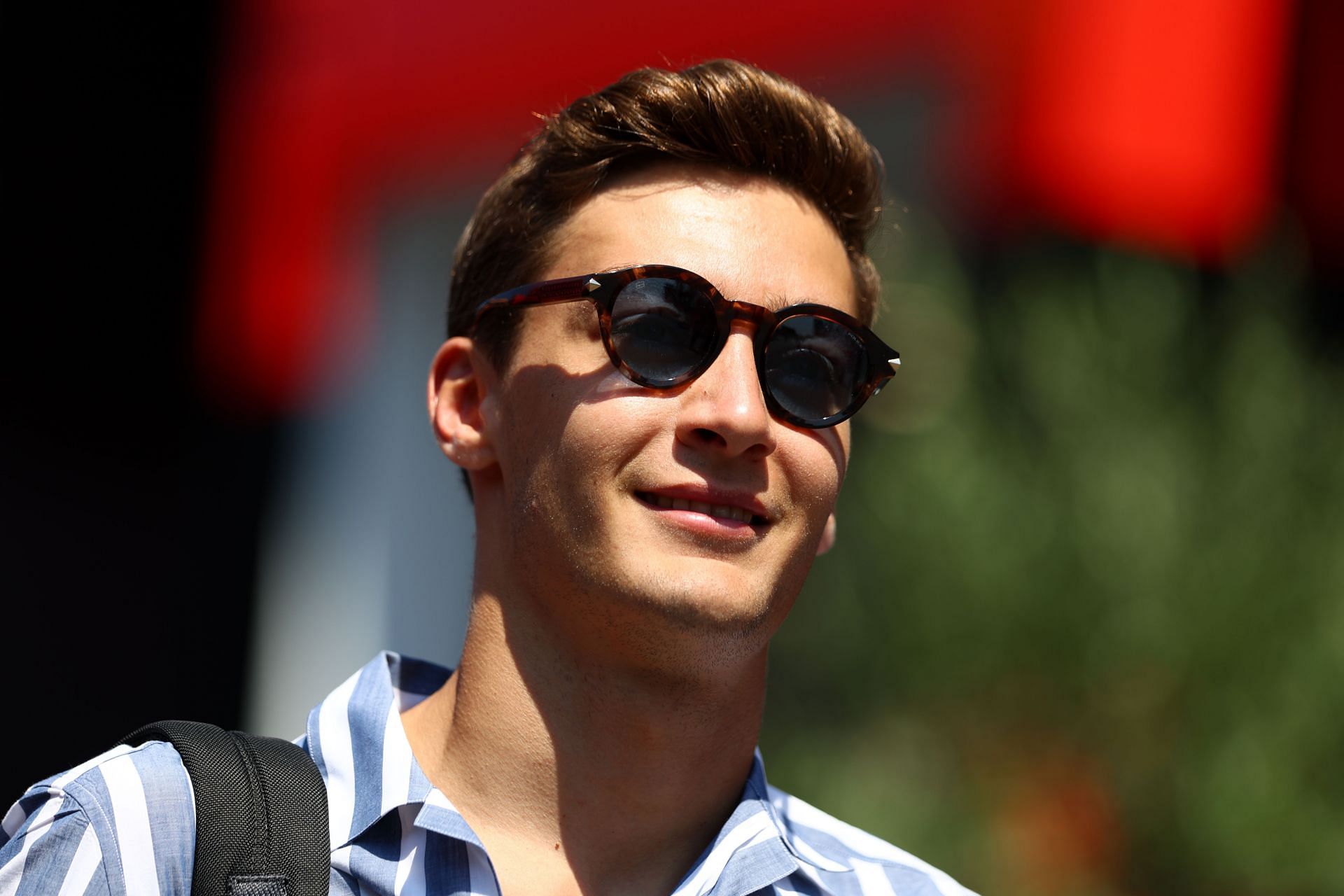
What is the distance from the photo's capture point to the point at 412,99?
7.26 m

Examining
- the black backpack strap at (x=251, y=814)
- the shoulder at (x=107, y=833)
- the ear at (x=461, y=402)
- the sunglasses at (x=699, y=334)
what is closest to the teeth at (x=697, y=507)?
the sunglasses at (x=699, y=334)

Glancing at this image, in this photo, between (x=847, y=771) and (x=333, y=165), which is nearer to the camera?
(x=847, y=771)

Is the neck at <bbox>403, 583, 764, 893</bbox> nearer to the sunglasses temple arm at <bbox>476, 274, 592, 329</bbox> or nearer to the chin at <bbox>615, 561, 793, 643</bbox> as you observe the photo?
the chin at <bbox>615, 561, 793, 643</bbox>

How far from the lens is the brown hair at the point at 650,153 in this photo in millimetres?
2533

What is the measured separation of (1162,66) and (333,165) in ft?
14.0

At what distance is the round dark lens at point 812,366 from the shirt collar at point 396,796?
66 cm

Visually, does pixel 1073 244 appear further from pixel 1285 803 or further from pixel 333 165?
pixel 333 165

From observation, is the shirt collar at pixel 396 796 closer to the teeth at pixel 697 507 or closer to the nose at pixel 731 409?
the teeth at pixel 697 507

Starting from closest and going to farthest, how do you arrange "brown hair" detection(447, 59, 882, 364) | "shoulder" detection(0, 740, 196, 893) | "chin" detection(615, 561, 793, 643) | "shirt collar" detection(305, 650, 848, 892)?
"shoulder" detection(0, 740, 196, 893), "shirt collar" detection(305, 650, 848, 892), "chin" detection(615, 561, 793, 643), "brown hair" detection(447, 59, 882, 364)

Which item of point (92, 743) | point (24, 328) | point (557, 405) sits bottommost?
point (92, 743)

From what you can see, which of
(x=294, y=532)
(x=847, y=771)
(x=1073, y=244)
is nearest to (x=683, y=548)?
(x=847, y=771)

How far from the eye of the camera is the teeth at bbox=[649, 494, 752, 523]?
Result: 7.44 ft

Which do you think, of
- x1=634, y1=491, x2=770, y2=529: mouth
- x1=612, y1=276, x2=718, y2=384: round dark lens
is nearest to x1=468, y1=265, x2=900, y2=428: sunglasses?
x1=612, y1=276, x2=718, y2=384: round dark lens

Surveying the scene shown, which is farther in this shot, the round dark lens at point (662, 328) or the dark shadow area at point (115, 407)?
the dark shadow area at point (115, 407)
